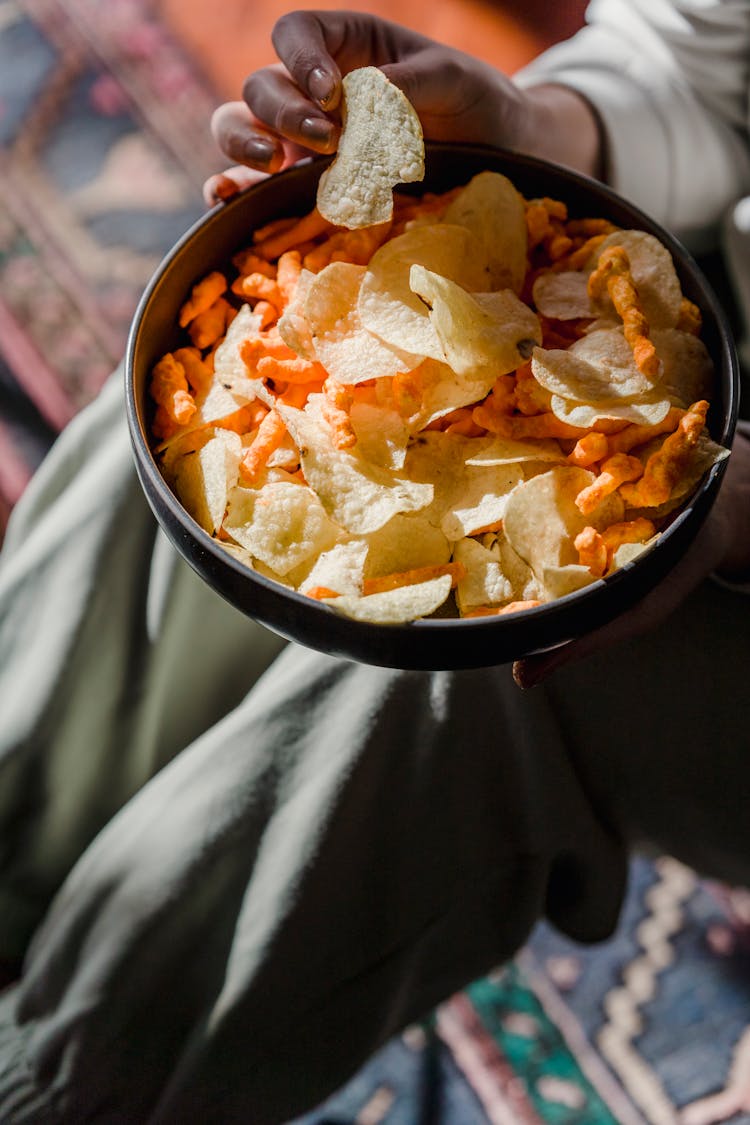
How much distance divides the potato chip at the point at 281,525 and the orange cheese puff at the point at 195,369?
0.09 m

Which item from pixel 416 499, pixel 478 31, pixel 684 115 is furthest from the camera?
pixel 478 31

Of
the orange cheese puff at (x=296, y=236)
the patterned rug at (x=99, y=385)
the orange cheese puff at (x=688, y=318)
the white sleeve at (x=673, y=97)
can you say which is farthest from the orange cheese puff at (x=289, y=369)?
the patterned rug at (x=99, y=385)

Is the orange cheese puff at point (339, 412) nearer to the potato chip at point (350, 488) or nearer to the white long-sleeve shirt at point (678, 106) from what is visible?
the potato chip at point (350, 488)

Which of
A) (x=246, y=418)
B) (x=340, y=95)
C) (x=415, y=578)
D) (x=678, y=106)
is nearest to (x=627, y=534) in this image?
(x=415, y=578)

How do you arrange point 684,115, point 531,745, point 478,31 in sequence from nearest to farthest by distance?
1. point 531,745
2. point 684,115
3. point 478,31

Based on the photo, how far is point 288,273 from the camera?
0.58 meters

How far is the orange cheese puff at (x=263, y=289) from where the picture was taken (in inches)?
22.8

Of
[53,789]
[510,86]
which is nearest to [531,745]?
[53,789]

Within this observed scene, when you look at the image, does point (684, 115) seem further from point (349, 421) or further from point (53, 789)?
point (53, 789)

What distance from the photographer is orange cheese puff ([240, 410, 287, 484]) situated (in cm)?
53

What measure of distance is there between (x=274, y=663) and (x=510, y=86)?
492 mm

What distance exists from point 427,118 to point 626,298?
0.89 ft

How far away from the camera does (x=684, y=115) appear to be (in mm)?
871

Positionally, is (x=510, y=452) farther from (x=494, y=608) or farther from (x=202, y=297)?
(x=202, y=297)
